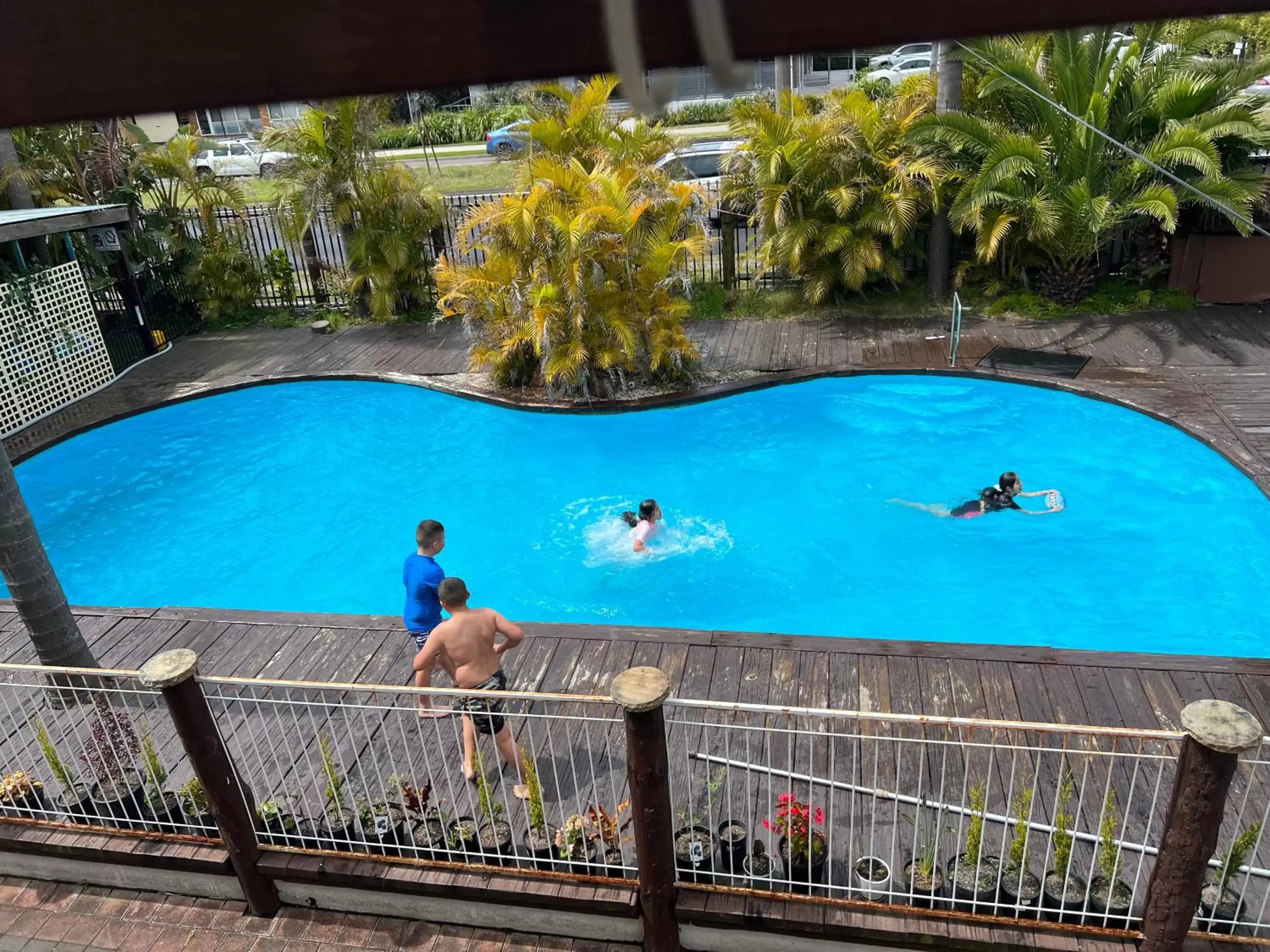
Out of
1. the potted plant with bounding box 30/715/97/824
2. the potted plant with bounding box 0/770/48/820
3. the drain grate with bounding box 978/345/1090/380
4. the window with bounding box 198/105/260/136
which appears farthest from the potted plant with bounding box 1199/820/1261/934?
the window with bounding box 198/105/260/136

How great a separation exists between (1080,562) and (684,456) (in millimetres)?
4929

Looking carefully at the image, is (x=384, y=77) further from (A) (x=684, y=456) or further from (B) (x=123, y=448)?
(B) (x=123, y=448)

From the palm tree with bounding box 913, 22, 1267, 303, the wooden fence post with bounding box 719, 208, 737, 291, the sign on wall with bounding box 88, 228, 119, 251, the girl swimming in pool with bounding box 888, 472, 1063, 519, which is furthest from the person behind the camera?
the wooden fence post with bounding box 719, 208, 737, 291

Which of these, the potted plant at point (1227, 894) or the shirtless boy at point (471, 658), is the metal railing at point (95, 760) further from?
the potted plant at point (1227, 894)

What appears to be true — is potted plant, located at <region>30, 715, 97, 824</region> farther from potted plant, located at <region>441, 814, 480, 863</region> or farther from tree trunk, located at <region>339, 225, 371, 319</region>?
tree trunk, located at <region>339, 225, 371, 319</region>

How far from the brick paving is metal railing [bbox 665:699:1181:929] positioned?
3.31ft

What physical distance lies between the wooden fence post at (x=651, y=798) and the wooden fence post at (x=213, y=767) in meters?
2.16

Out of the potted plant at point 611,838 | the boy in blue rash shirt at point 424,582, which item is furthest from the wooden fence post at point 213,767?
the potted plant at point 611,838

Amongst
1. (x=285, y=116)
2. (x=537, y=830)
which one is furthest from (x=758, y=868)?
(x=285, y=116)

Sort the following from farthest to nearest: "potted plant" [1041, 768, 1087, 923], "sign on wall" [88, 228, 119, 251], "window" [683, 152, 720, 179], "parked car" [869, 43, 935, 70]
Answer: "parked car" [869, 43, 935, 70]
"window" [683, 152, 720, 179]
"sign on wall" [88, 228, 119, 251]
"potted plant" [1041, 768, 1087, 923]

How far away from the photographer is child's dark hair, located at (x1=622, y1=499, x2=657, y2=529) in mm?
9625

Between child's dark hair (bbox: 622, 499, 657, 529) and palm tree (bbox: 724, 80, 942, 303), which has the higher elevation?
palm tree (bbox: 724, 80, 942, 303)

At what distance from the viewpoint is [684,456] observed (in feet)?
38.8

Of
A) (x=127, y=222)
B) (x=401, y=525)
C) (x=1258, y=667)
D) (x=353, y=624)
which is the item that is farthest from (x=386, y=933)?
(x=127, y=222)
